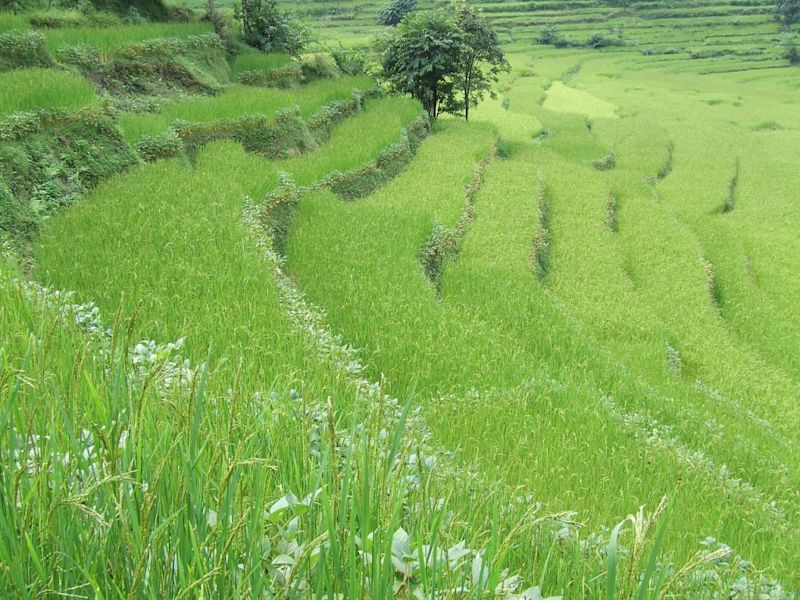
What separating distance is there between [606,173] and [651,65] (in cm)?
2840

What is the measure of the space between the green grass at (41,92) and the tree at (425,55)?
10.6 m

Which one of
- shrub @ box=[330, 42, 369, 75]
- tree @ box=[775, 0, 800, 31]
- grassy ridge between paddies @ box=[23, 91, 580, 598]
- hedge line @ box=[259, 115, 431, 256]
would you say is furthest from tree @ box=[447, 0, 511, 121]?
tree @ box=[775, 0, 800, 31]

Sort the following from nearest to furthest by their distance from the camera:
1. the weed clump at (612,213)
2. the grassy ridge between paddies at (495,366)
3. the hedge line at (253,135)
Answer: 1. the grassy ridge between paddies at (495,366)
2. the hedge line at (253,135)
3. the weed clump at (612,213)

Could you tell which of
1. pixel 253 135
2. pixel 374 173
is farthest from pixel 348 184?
pixel 253 135

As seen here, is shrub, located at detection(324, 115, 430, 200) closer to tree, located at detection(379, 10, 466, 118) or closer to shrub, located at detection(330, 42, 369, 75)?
tree, located at detection(379, 10, 466, 118)

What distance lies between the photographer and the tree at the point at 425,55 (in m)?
16.2

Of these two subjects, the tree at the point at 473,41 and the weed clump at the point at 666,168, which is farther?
the weed clump at the point at 666,168

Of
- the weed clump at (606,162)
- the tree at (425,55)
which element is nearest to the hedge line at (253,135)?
the tree at (425,55)

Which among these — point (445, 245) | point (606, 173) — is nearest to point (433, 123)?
point (606, 173)

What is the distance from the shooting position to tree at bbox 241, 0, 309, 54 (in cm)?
1463

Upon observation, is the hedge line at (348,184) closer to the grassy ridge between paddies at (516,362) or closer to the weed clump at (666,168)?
the grassy ridge between paddies at (516,362)

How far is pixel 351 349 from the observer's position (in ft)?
13.9

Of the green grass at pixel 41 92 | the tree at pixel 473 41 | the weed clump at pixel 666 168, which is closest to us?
the green grass at pixel 41 92

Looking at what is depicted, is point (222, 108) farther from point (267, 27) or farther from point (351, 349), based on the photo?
point (351, 349)
